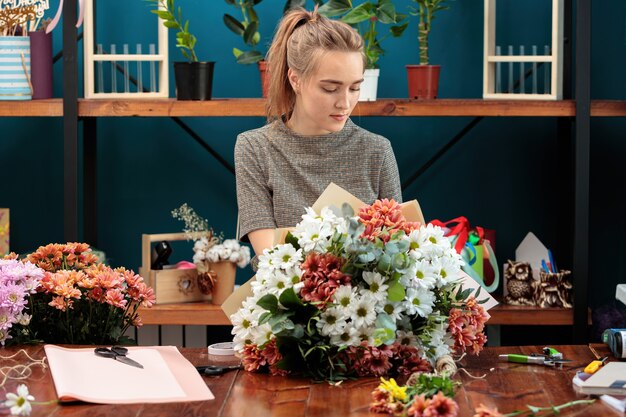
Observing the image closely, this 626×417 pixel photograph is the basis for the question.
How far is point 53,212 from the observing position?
4164 mm

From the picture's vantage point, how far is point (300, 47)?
253 centimetres

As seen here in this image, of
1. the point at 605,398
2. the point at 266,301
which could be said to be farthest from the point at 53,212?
Result: the point at 605,398

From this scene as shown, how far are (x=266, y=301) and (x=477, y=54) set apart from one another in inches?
94.9

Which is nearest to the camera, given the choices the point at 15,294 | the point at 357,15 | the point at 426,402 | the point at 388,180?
the point at 426,402

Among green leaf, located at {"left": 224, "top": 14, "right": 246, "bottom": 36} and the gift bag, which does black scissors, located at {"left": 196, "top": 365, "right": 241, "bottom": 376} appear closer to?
the gift bag

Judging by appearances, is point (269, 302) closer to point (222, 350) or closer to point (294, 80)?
point (222, 350)

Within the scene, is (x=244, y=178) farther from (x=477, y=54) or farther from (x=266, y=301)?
(x=477, y=54)


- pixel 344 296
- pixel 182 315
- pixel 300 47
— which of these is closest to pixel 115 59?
pixel 182 315

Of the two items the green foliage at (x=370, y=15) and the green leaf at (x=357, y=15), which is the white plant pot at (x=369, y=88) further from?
the green leaf at (x=357, y=15)

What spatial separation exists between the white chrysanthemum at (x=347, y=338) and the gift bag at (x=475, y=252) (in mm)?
1762

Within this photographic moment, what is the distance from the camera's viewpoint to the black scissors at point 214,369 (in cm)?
189

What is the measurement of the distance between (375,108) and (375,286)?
1.76 metres

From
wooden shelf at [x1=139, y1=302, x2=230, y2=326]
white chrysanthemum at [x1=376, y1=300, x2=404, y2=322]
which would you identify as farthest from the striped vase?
white chrysanthemum at [x1=376, y1=300, x2=404, y2=322]

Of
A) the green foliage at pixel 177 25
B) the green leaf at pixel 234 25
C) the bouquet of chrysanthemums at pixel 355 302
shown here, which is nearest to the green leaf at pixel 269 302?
the bouquet of chrysanthemums at pixel 355 302
